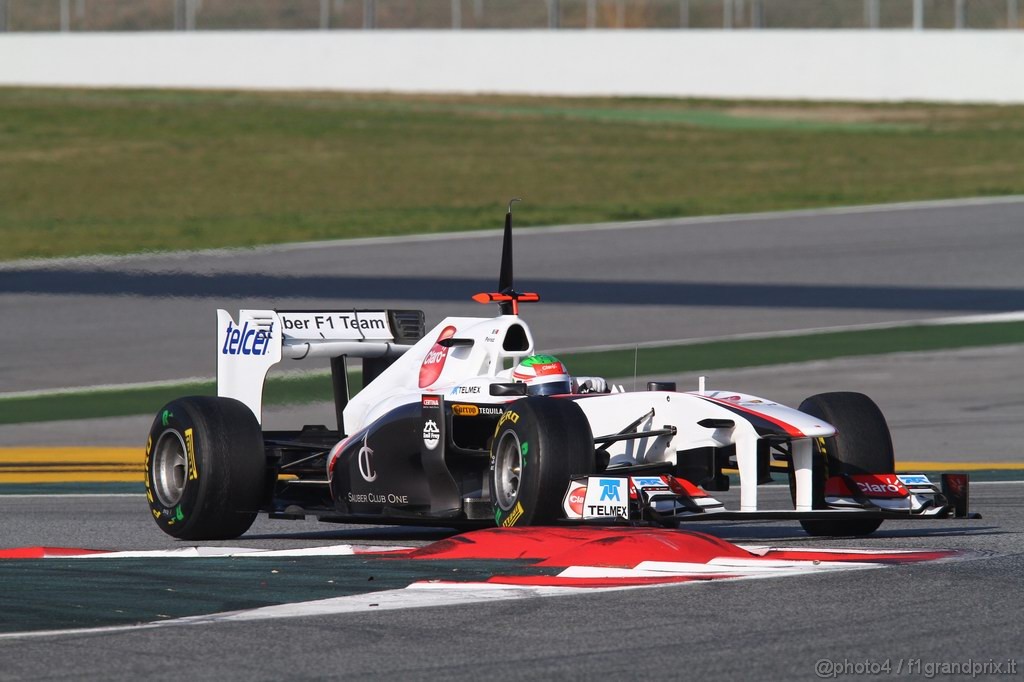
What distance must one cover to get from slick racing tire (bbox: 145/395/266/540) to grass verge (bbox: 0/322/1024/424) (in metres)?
6.39

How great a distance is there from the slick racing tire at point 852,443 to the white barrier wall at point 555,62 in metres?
29.8

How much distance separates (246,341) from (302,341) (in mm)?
339

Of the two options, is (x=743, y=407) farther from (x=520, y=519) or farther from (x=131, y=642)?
(x=131, y=642)

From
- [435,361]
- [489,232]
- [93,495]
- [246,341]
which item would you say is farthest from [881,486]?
[489,232]

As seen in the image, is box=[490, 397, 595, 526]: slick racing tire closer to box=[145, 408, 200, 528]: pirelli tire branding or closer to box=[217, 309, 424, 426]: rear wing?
box=[145, 408, 200, 528]: pirelli tire branding

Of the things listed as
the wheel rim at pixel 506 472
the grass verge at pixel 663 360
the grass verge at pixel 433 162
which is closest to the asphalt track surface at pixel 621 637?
the wheel rim at pixel 506 472

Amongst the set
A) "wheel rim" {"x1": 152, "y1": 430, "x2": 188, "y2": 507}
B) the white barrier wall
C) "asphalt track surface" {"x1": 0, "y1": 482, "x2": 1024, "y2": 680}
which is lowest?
"asphalt track surface" {"x1": 0, "y1": 482, "x2": 1024, "y2": 680}

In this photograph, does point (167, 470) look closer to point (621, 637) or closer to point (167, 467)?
point (167, 467)

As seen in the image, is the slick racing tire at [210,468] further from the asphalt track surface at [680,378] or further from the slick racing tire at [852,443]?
the slick racing tire at [852,443]

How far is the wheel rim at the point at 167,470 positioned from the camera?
10.5 meters

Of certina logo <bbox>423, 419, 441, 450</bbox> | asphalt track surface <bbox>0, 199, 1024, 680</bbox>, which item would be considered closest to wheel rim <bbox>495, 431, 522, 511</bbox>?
certina logo <bbox>423, 419, 441, 450</bbox>

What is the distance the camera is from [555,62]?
45000 millimetres

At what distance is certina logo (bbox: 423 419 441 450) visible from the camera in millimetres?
9703

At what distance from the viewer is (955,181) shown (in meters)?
33.6
